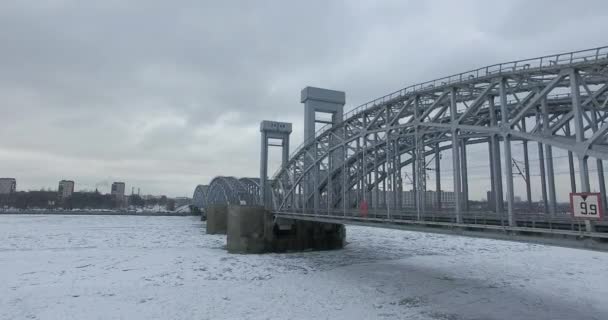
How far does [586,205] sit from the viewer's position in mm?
14242

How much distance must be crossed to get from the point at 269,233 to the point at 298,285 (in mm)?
17773

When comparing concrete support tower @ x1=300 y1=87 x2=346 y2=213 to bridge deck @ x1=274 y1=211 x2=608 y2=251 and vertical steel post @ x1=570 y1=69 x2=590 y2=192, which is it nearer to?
bridge deck @ x1=274 y1=211 x2=608 y2=251

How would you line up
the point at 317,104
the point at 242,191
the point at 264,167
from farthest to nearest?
1. the point at 242,191
2. the point at 264,167
3. the point at 317,104

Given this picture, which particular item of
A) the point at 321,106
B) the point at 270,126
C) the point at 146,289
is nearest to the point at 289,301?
the point at 146,289

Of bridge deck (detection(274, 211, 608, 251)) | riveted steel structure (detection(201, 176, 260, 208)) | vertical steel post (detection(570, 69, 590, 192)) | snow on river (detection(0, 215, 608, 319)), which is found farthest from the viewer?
riveted steel structure (detection(201, 176, 260, 208))

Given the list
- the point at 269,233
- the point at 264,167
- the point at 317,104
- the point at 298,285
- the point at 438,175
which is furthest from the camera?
the point at 264,167

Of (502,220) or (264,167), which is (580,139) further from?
(264,167)

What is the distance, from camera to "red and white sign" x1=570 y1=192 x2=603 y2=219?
45.2 feet

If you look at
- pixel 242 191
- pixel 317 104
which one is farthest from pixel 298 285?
pixel 242 191

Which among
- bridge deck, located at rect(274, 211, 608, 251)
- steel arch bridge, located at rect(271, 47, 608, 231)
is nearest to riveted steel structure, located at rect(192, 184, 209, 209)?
Result: steel arch bridge, located at rect(271, 47, 608, 231)

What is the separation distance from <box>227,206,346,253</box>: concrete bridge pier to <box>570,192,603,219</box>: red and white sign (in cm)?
3080

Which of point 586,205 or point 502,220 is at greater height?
point 586,205

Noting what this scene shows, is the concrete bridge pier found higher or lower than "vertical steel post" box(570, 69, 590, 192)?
lower

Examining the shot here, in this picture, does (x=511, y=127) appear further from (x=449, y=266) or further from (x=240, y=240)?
(x=240, y=240)
